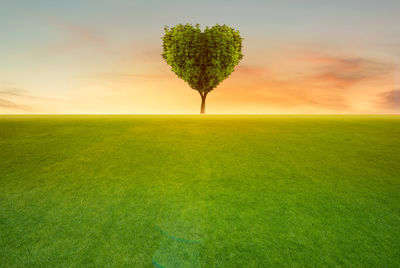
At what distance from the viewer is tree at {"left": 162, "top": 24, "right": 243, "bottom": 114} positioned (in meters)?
40.4

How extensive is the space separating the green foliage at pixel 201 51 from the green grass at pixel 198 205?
31.4m

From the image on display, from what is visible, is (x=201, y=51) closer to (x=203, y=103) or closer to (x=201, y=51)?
(x=201, y=51)

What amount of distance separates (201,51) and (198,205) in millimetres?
38511

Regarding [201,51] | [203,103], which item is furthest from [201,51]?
[203,103]

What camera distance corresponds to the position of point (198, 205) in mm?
6500

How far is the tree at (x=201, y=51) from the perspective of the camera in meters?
40.4

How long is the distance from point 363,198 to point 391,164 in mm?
4725

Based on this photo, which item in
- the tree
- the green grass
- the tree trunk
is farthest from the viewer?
the tree trunk

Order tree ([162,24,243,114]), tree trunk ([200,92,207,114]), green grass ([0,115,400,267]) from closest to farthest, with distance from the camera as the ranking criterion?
green grass ([0,115,400,267]) → tree ([162,24,243,114]) → tree trunk ([200,92,207,114])

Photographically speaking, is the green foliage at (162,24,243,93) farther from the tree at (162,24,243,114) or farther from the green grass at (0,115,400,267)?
the green grass at (0,115,400,267)

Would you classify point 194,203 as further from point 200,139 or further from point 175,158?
point 200,139

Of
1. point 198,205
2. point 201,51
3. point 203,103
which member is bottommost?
point 198,205

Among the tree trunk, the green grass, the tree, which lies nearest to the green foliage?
the tree

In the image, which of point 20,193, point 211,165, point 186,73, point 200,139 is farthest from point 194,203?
point 186,73
